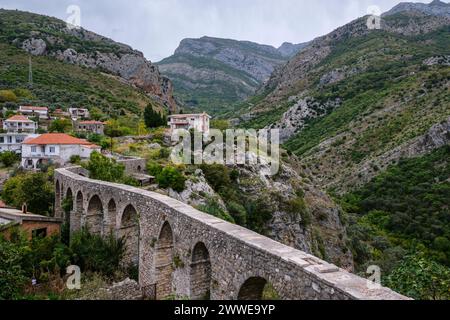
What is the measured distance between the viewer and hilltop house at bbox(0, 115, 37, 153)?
3578 cm

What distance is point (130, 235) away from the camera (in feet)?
47.2

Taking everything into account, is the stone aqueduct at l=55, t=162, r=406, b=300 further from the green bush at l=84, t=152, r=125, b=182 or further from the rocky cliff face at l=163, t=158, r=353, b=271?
the rocky cliff face at l=163, t=158, r=353, b=271

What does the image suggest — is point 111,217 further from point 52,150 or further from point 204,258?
point 52,150

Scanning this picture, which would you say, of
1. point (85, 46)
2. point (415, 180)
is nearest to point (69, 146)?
point (415, 180)

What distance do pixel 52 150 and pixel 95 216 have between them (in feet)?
54.6

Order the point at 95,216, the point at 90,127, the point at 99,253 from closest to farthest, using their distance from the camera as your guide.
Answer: the point at 99,253
the point at 95,216
the point at 90,127

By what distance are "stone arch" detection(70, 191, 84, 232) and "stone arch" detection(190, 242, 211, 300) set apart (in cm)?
1040

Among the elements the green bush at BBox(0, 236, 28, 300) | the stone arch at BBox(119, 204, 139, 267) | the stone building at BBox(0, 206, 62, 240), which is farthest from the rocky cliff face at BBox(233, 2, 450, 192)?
the green bush at BBox(0, 236, 28, 300)

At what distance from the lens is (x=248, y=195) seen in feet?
89.8

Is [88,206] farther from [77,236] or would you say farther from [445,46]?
[445,46]

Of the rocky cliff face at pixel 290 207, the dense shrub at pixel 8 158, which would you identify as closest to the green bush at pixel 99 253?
the rocky cliff face at pixel 290 207

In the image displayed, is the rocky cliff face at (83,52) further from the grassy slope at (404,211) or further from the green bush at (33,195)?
the green bush at (33,195)

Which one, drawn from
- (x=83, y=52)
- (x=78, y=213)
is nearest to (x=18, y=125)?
(x=78, y=213)

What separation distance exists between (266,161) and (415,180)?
89.1ft
